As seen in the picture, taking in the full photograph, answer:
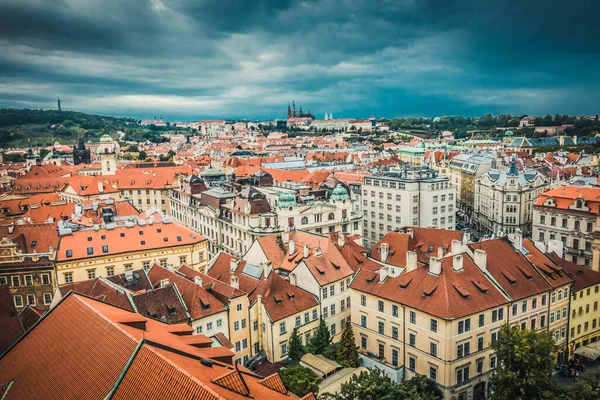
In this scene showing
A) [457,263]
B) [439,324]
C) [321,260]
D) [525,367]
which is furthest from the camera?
[321,260]

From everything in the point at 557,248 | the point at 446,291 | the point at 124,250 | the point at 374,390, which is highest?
the point at 124,250

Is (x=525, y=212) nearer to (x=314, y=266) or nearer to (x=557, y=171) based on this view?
(x=557, y=171)

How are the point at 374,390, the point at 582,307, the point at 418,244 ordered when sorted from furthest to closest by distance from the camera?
the point at 418,244 → the point at 582,307 → the point at 374,390

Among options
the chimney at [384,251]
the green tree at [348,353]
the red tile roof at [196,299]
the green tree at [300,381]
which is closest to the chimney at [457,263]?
the green tree at [348,353]

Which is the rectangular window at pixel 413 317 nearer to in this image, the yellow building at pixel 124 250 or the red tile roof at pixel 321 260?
the red tile roof at pixel 321 260

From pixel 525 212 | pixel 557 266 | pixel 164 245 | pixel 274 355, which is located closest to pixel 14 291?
pixel 164 245

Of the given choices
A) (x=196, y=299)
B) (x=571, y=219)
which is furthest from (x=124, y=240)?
(x=571, y=219)

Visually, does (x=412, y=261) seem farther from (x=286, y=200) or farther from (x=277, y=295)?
(x=286, y=200)
